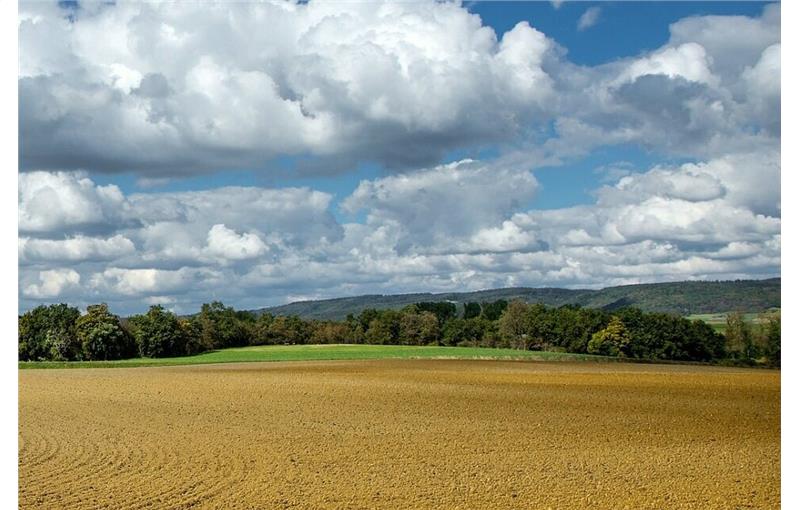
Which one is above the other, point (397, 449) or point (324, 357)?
point (397, 449)

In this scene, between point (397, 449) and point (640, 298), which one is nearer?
→ point (397, 449)

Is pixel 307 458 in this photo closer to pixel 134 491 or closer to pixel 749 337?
pixel 134 491

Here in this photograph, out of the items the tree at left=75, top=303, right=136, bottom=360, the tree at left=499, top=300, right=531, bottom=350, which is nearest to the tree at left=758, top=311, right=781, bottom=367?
the tree at left=499, top=300, right=531, bottom=350

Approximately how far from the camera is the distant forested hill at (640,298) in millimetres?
99250

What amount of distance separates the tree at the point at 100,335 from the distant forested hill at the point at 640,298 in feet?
94.8

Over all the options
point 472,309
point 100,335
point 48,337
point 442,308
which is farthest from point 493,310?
point 48,337

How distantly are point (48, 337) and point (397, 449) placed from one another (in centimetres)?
5586

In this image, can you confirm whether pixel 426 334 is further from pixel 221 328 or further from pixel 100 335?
pixel 100 335

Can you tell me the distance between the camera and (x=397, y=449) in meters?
14.9

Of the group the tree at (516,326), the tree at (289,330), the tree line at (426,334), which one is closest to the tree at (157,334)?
the tree line at (426,334)

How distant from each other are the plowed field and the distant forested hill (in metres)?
55.5

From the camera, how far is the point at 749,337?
62.4 meters
